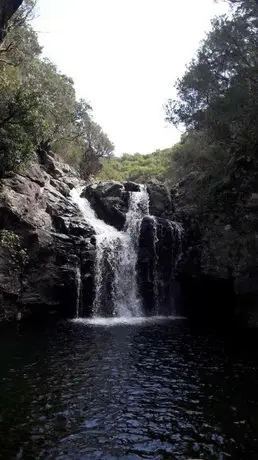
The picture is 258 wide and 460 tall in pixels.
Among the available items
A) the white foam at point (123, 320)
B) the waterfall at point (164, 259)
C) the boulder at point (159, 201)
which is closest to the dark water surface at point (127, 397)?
the white foam at point (123, 320)

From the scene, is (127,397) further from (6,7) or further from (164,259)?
(6,7)

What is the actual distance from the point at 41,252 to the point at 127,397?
535 inches

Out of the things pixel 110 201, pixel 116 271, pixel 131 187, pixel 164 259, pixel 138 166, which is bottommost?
pixel 116 271

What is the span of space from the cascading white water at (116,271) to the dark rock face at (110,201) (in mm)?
1227

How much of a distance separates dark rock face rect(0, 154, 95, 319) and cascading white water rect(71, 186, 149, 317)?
62 cm

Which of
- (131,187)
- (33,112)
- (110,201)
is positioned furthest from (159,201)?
(33,112)

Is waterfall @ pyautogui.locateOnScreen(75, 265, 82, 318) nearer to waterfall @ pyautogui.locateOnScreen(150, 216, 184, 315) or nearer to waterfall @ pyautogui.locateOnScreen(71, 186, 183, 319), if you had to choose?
waterfall @ pyautogui.locateOnScreen(71, 186, 183, 319)

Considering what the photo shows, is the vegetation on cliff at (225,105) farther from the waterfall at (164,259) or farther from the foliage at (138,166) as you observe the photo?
the foliage at (138,166)

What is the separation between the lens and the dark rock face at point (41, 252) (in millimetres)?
22734

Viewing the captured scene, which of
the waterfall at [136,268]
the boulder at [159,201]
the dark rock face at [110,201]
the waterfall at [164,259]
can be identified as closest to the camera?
the waterfall at [136,268]

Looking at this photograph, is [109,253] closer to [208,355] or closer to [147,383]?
[208,355]

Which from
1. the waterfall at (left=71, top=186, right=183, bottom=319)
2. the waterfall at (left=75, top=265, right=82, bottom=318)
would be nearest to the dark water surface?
the waterfall at (left=75, top=265, right=82, bottom=318)

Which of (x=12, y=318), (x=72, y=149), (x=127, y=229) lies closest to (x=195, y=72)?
(x=127, y=229)

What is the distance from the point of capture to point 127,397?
12.1 m
